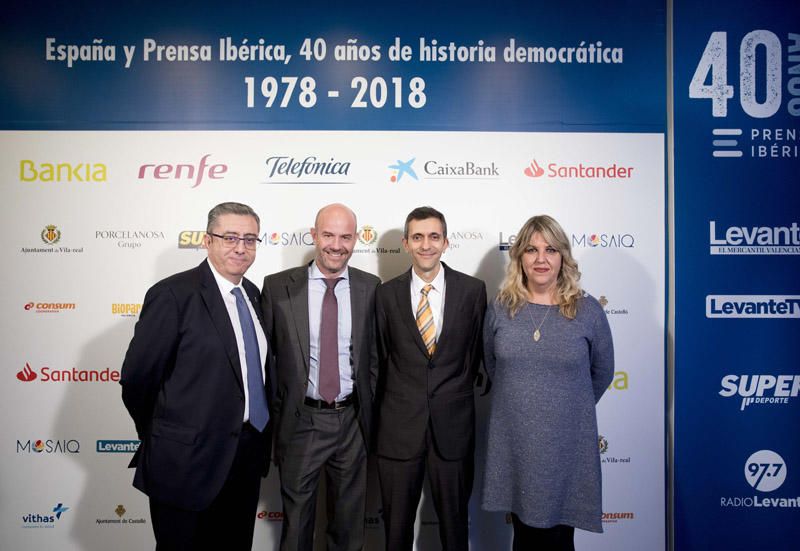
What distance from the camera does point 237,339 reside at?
1975 mm

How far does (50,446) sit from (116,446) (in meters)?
0.39

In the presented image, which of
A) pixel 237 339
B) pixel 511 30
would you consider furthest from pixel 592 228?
pixel 237 339

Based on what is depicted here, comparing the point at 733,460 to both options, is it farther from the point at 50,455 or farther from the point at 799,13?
the point at 50,455

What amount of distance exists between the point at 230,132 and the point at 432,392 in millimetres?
1949

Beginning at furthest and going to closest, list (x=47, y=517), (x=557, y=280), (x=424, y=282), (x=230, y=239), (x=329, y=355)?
(x=47, y=517)
(x=424, y=282)
(x=329, y=355)
(x=557, y=280)
(x=230, y=239)

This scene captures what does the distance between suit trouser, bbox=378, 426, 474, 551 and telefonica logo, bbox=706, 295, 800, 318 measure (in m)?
1.84

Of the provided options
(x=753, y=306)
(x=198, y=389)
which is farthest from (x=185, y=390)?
(x=753, y=306)

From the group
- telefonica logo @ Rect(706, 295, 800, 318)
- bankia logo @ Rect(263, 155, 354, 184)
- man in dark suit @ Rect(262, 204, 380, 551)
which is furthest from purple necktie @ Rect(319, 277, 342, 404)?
telefonica logo @ Rect(706, 295, 800, 318)

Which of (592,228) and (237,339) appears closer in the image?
(237,339)

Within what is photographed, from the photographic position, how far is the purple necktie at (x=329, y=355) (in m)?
2.18

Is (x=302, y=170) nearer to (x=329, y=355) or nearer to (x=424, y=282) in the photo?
(x=424, y=282)

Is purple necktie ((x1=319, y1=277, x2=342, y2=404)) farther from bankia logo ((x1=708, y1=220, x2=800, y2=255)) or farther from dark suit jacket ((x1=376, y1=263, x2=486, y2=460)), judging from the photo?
bankia logo ((x1=708, y1=220, x2=800, y2=255))

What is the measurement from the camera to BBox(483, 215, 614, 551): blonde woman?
6.25ft

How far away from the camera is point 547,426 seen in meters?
1.90
